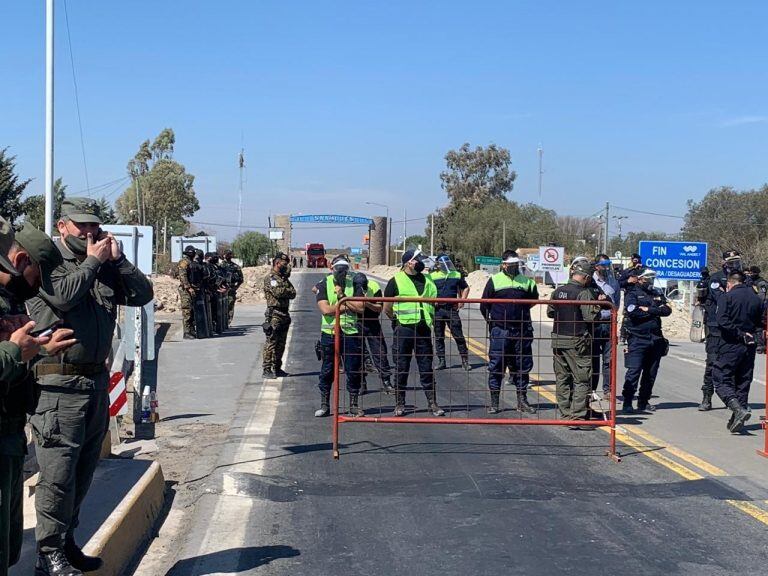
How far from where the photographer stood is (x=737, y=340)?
10773 mm

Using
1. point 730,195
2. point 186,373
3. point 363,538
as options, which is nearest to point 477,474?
point 363,538

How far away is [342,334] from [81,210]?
5798mm

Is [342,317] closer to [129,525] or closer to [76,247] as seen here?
[129,525]

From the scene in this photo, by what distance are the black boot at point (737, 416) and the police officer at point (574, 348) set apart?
5.76 ft

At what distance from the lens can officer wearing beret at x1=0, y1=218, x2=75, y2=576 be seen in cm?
367

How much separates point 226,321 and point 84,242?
726 inches

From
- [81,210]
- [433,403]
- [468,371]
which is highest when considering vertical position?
[81,210]

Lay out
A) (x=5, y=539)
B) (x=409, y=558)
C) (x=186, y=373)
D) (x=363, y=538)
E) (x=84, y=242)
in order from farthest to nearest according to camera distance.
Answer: (x=186, y=373)
(x=363, y=538)
(x=409, y=558)
(x=84, y=242)
(x=5, y=539)

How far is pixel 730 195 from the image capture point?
5516 centimetres

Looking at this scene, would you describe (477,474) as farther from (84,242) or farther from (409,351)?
(84,242)

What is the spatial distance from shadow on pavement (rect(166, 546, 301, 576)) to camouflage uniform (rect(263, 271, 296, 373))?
8.43 meters

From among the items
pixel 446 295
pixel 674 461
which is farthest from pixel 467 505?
pixel 446 295

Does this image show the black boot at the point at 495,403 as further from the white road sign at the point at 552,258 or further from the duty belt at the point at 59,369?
the white road sign at the point at 552,258

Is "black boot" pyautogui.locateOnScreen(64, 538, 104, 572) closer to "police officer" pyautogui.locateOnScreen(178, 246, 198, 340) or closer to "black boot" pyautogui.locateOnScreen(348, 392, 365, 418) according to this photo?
"black boot" pyautogui.locateOnScreen(348, 392, 365, 418)
